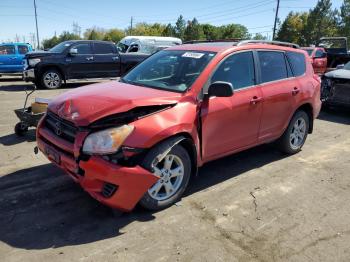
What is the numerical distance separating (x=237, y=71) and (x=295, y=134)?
191cm

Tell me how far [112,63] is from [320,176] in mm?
11093

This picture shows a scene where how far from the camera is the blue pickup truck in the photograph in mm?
16394

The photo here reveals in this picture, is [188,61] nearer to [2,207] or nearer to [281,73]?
[281,73]

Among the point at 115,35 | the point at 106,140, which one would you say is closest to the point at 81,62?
the point at 106,140

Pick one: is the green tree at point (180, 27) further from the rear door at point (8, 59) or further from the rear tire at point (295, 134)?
the rear tire at point (295, 134)

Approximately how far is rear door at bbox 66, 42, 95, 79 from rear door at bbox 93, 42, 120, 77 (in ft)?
0.68

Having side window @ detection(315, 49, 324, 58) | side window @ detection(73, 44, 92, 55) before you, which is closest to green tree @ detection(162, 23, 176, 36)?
side window @ detection(315, 49, 324, 58)

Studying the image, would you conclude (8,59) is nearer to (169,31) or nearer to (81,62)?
(81,62)

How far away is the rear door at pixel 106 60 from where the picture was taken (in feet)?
46.7

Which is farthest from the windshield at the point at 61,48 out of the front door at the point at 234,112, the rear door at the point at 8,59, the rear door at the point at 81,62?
the front door at the point at 234,112

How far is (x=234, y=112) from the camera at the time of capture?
4387mm

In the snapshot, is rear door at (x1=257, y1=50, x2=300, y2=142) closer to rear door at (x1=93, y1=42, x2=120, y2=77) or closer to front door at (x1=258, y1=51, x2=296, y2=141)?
front door at (x1=258, y1=51, x2=296, y2=141)

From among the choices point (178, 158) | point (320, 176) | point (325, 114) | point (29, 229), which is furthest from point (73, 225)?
point (325, 114)

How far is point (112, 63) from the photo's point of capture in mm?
14531
